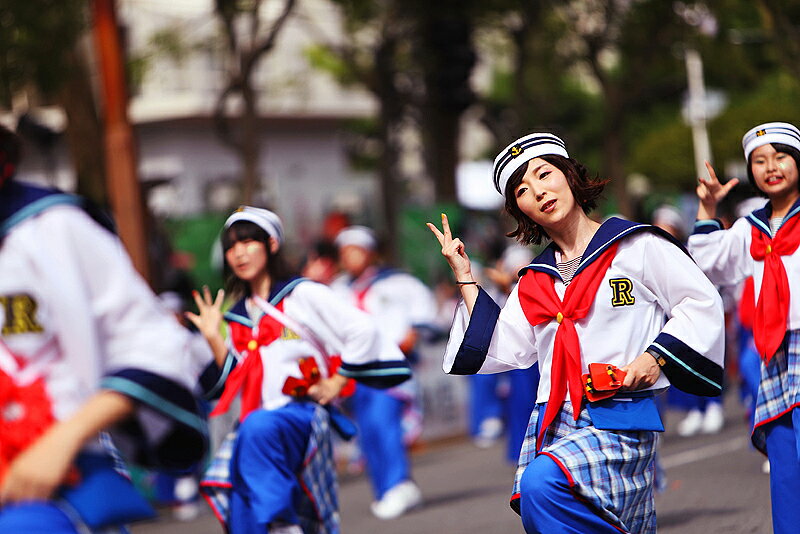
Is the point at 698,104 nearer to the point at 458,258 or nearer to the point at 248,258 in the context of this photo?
the point at 248,258

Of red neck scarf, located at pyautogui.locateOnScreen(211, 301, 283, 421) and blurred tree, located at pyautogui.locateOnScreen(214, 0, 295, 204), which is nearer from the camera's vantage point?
red neck scarf, located at pyautogui.locateOnScreen(211, 301, 283, 421)

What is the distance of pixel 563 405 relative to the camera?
4801 mm

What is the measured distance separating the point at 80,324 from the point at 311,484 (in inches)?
140

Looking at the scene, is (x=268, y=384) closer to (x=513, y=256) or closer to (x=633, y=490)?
(x=633, y=490)

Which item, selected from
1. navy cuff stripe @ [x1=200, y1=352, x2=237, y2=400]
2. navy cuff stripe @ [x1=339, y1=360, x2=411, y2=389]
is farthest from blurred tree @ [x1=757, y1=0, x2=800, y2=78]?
navy cuff stripe @ [x1=200, y1=352, x2=237, y2=400]

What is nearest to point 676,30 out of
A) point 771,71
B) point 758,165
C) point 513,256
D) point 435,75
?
point 435,75

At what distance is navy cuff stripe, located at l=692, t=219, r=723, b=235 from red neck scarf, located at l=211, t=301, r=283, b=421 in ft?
6.72

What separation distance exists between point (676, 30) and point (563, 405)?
15.5m

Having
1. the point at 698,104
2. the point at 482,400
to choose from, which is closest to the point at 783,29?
the point at 482,400

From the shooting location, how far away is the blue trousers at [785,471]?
210 inches

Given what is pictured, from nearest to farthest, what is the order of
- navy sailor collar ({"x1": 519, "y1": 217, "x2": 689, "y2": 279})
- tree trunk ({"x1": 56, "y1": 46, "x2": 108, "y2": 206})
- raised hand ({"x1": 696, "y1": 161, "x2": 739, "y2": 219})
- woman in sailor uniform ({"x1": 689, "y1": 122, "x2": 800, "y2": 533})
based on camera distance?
1. navy sailor collar ({"x1": 519, "y1": 217, "x2": 689, "y2": 279})
2. woman in sailor uniform ({"x1": 689, "y1": 122, "x2": 800, "y2": 533})
3. raised hand ({"x1": 696, "y1": 161, "x2": 739, "y2": 219})
4. tree trunk ({"x1": 56, "y1": 46, "x2": 108, "y2": 206})

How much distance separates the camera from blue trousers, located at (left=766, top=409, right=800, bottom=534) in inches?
Answer: 210

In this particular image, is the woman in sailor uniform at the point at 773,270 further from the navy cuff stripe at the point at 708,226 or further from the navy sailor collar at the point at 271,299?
the navy sailor collar at the point at 271,299

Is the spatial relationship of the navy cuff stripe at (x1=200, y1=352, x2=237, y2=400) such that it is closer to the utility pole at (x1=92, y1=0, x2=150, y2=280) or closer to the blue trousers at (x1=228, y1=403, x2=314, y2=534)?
the blue trousers at (x1=228, y1=403, x2=314, y2=534)
